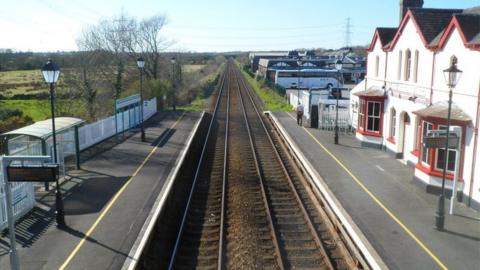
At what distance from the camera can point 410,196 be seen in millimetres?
15742

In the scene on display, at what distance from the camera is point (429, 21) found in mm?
19234

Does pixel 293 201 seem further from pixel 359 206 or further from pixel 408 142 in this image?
pixel 408 142

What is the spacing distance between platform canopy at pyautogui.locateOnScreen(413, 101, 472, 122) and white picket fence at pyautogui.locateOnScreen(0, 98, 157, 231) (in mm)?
13355

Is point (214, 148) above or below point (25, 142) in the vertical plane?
below

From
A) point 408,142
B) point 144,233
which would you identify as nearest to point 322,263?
point 144,233

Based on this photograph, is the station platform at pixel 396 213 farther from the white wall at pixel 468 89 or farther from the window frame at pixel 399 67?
the window frame at pixel 399 67

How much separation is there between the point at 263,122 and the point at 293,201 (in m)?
20.7

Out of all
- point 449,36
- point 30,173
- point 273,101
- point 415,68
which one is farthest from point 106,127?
point 273,101

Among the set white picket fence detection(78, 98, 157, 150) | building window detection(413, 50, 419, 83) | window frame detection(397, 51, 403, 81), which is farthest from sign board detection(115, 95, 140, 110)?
building window detection(413, 50, 419, 83)

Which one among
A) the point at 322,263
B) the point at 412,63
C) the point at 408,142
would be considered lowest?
the point at 322,263

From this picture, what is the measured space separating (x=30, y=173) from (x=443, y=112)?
42.5 feet

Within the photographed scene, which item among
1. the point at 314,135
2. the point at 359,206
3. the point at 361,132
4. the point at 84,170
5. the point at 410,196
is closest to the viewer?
the point at 359,206

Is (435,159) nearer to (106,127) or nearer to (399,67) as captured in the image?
(399,67)

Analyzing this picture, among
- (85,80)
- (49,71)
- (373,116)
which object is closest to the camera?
(49,71)
